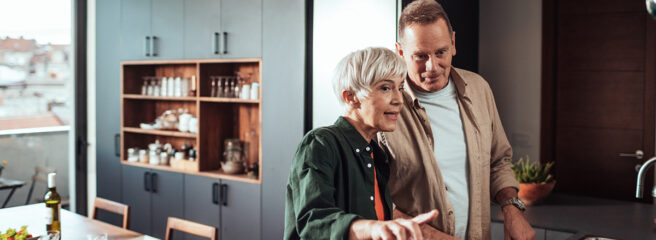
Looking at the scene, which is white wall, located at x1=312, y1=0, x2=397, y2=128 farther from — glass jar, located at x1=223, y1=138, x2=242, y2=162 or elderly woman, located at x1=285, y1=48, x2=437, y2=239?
elderly woman, located at x1=285, y1=48, x2=437, y2=239

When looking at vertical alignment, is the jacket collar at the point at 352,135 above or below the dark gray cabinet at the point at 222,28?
below

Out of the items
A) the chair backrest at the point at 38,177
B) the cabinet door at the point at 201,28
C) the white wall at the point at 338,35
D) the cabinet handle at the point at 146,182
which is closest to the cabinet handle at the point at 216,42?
the cabinet door at the point at 201,28

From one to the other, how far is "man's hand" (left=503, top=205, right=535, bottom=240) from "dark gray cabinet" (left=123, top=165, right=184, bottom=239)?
3016 millimetres

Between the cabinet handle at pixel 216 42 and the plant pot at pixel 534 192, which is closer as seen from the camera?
the plant pot at pixel 534 192

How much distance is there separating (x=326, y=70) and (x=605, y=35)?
1902 mm

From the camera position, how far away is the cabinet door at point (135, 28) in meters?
4.36

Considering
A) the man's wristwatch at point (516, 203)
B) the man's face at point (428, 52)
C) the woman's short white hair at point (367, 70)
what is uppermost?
the man's face at point (428, 52)

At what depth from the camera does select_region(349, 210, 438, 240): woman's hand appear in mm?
935

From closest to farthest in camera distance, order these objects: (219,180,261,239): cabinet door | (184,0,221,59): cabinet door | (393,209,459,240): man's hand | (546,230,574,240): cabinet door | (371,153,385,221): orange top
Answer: (371,153,385,221): orange top
(393,209,459,240): man's hand
(546,230,574,240): cabinet door
(219,180,261,239): cabinet door
(184,0,221,59): cabinet door

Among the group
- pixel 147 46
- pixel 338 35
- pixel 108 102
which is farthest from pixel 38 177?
pixel 338 35

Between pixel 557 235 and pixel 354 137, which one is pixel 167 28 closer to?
pixel 557 235

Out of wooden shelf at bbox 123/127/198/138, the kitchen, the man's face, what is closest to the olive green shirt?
the man's face

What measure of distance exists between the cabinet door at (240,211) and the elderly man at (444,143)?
2198mm

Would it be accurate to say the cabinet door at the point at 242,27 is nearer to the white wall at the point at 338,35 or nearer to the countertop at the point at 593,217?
the white wall at the point at 338,35
